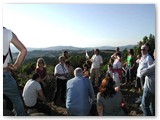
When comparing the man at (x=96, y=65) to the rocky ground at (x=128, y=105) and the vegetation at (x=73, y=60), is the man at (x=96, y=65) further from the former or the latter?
the rocky ground at (x=128, y=105)

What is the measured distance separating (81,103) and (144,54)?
1.12m

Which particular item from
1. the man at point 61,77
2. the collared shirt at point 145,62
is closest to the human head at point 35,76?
the man at point 61,77

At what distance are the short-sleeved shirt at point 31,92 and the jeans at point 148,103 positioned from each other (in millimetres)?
1448

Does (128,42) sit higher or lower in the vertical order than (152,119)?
higher

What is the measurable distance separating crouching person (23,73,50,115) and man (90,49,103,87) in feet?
2.50

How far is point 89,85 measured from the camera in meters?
4.29

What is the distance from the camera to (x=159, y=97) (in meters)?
4.31

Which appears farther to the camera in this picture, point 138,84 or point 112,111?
point 138,84

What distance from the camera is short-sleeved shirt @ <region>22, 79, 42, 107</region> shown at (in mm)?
4387

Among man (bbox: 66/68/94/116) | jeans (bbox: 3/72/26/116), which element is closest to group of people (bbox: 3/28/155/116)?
A: man (bbox: 66/68/94/116)

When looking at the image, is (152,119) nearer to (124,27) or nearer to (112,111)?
(112,111)

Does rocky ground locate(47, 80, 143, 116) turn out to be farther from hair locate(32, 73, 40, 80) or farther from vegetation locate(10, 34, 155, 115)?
hair locate(32, 73, 40, 80)

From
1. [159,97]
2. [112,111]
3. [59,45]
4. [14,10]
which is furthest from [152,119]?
[14,10]

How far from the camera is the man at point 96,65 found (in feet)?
14.7
